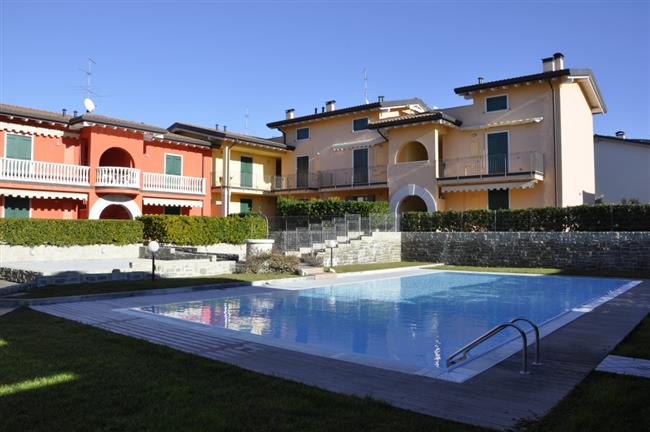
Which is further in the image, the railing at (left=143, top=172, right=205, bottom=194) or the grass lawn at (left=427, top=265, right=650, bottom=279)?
the railing at (left=143, top=172, right=205, bottom=194)

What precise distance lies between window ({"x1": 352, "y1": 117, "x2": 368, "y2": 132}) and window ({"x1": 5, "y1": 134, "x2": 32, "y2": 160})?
19.6 meters

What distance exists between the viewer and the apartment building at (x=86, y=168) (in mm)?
24031

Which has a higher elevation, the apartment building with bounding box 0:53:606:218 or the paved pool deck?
the apartment building with bounding box 0:53:606:218

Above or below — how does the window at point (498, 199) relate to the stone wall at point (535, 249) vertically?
above

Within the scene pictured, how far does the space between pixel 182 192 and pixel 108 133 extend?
5.26 meters

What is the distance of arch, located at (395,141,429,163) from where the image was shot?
31.7 meters

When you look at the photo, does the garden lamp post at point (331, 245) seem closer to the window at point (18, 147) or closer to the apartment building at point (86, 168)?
the apartment building at point (86, 168)

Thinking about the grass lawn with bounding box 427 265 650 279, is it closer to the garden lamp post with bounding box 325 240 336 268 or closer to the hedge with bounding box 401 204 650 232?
the hedge with bounding box 401 204 650 232

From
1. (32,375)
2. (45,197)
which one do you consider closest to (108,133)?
(45,197)

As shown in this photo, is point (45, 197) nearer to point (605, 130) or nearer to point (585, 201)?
point (585, 201)

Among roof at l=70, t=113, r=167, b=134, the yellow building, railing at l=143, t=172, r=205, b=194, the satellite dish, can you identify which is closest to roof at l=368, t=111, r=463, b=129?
the yellow building

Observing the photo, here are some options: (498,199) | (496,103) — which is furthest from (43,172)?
(496,103)

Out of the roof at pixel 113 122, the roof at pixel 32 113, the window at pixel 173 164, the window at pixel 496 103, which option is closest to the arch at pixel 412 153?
the window at pixel 496 103

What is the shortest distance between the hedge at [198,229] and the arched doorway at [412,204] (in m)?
9.72
